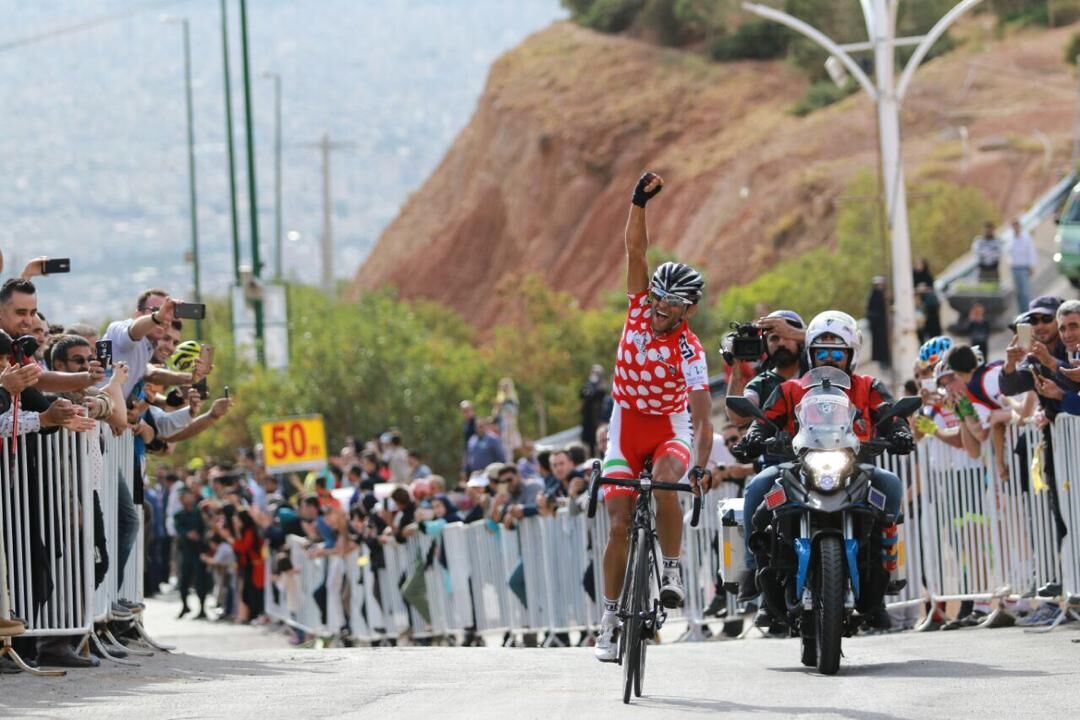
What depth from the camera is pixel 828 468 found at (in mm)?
11281

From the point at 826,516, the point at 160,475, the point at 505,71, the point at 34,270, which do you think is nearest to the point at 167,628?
the point at 160,475

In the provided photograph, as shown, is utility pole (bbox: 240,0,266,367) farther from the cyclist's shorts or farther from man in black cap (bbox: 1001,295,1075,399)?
the cyclist's shorts

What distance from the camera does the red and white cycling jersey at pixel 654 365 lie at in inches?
451

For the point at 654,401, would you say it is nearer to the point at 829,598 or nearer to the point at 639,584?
the point at 639,584

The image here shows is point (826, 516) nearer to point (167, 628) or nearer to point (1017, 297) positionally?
point (167, 628)

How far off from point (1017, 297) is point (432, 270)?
6970 cm

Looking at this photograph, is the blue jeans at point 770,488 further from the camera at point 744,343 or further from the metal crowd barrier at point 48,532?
the metal crowd barrier at point 48,532

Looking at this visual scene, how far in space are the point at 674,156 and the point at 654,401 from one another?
3453 inches

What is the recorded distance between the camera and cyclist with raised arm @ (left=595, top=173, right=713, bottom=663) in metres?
11.3

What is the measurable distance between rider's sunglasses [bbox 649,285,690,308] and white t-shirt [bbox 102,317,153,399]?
171 inches

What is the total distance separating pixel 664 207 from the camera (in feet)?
321

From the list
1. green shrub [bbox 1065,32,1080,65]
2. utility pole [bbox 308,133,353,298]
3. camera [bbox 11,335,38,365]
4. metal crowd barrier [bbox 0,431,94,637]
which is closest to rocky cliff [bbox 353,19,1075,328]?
green shrub [bbox 1065,32,1080,65]

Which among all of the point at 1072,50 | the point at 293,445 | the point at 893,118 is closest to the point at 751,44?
the point at 1072,50

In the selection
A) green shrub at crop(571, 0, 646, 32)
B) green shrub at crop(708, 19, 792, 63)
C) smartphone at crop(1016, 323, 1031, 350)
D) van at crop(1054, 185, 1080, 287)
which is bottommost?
smartphone at crop(1016, 323, 1031, 350)
